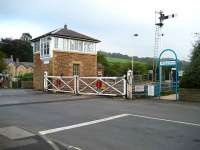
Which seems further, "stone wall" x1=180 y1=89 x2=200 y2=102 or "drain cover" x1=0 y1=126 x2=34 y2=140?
"stone wall" x1=180 y1=89 x2=200 y2=102

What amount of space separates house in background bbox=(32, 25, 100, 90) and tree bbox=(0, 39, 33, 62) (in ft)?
215

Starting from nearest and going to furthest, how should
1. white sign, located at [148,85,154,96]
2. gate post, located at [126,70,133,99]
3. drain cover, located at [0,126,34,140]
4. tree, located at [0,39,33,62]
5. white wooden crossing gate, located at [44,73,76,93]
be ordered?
drain cover, located at [0,126,34,140] < gate post, located at [126,70,133,99] < white sign, located at [148,85,154,96] < white wooden crossing gate, located at [44,73,76,93] < tree, located at [0,39,33,62]

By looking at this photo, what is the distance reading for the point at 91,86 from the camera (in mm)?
24109

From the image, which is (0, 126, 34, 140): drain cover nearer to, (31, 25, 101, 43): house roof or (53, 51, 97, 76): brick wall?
(53, 51, 97, 76): brick wall

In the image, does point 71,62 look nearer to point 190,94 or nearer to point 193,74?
point 193,74

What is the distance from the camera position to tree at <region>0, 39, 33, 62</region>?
101 m

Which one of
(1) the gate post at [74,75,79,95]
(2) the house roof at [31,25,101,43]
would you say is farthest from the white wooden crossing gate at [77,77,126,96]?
(2) the house roof at [31,25,101,43]

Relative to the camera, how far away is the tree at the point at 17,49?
3969 inches

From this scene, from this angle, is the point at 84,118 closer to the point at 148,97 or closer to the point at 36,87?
the point at 148,97

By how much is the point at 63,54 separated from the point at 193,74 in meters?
17.7

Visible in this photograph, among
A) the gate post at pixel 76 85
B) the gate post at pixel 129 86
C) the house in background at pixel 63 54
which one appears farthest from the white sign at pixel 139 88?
the house in background at pixel 63 54

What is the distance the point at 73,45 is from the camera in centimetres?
3525

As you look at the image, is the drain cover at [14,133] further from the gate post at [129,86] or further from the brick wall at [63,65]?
the brick wall at [63,65]

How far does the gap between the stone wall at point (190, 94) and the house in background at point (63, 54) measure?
1687 cm
